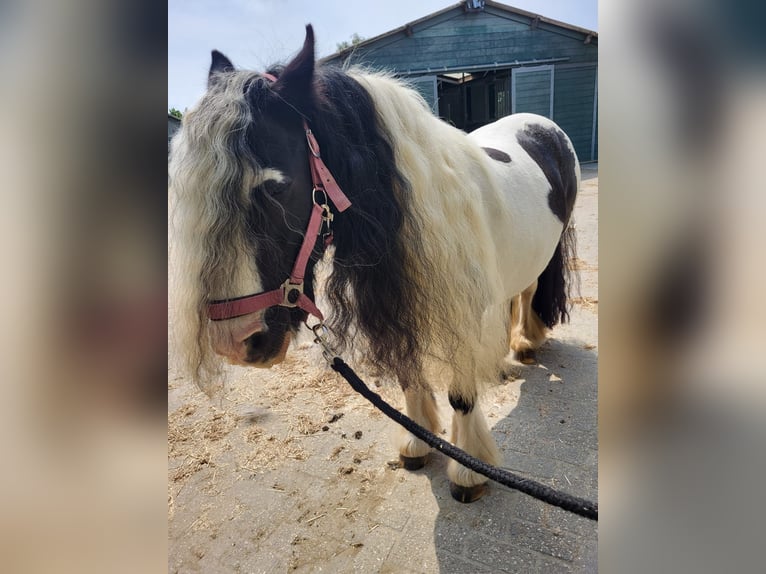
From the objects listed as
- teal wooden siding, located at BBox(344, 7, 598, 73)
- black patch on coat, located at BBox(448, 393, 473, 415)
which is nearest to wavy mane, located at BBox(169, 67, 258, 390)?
black patch on coat, located at BBox(448, 393, 473, 415)

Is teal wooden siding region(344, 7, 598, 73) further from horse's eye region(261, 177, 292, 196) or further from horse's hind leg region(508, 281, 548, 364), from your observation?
horse's eye region(261, 177, 292, 196)

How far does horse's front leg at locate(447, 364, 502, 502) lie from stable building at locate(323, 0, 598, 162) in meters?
12.3

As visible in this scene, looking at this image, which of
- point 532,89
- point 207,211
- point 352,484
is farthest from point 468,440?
point 532,89

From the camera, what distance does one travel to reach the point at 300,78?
1280mm

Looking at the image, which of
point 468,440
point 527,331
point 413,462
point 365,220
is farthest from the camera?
point 527,331

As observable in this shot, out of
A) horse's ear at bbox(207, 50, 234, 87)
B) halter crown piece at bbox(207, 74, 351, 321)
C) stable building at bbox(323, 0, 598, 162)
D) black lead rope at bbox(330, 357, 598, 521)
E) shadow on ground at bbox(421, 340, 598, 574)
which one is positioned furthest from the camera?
stable building at bbox(323, 0, 598, 162)

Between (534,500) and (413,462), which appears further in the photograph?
(413,462)

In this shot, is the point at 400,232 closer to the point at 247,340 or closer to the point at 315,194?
the point at 315,194

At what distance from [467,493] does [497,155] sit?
5.79 ft

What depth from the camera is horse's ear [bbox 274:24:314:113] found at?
4.16 ft
